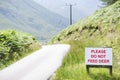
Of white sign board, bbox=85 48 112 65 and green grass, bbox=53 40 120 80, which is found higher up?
white sign board, bbox=85 48 112 65

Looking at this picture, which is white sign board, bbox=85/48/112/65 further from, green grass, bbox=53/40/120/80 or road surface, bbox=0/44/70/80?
road surface, bbox=0/44/70/80

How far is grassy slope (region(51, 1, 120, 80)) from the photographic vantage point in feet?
42.3

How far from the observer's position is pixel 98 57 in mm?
13422

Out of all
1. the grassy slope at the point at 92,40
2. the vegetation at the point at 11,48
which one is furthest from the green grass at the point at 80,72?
the vegetation at the point at 11,48

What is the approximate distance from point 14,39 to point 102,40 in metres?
6.11

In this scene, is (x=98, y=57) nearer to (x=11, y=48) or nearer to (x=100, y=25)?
(x=11, y=48)

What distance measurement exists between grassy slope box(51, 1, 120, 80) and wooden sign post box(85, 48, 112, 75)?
0.94 ft

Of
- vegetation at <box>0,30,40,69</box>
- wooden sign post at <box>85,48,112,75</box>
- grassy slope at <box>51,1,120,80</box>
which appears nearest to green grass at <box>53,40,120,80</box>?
grassy slope at <box>51,1,120,80</box>

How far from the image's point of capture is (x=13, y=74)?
14.4 m

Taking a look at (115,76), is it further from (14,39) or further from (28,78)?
(14,39)

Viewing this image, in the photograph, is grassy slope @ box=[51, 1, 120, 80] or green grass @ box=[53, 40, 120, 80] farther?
grassy slope @ box=[51, 1, 120, 80]

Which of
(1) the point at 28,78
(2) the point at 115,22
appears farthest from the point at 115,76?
(2) the point at 115,22

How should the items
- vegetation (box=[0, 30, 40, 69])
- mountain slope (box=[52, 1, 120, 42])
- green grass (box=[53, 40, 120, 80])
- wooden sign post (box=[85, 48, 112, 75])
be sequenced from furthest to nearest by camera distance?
mountain slope (box=[52, 1, 120, 42]) → vegetation (box=[0, 30, 40, 69]) → wooden sign post (box=[85, 48, 112, 75]) → green grass (box=[53, 40, 120, 80])

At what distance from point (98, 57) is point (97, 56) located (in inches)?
2.2
